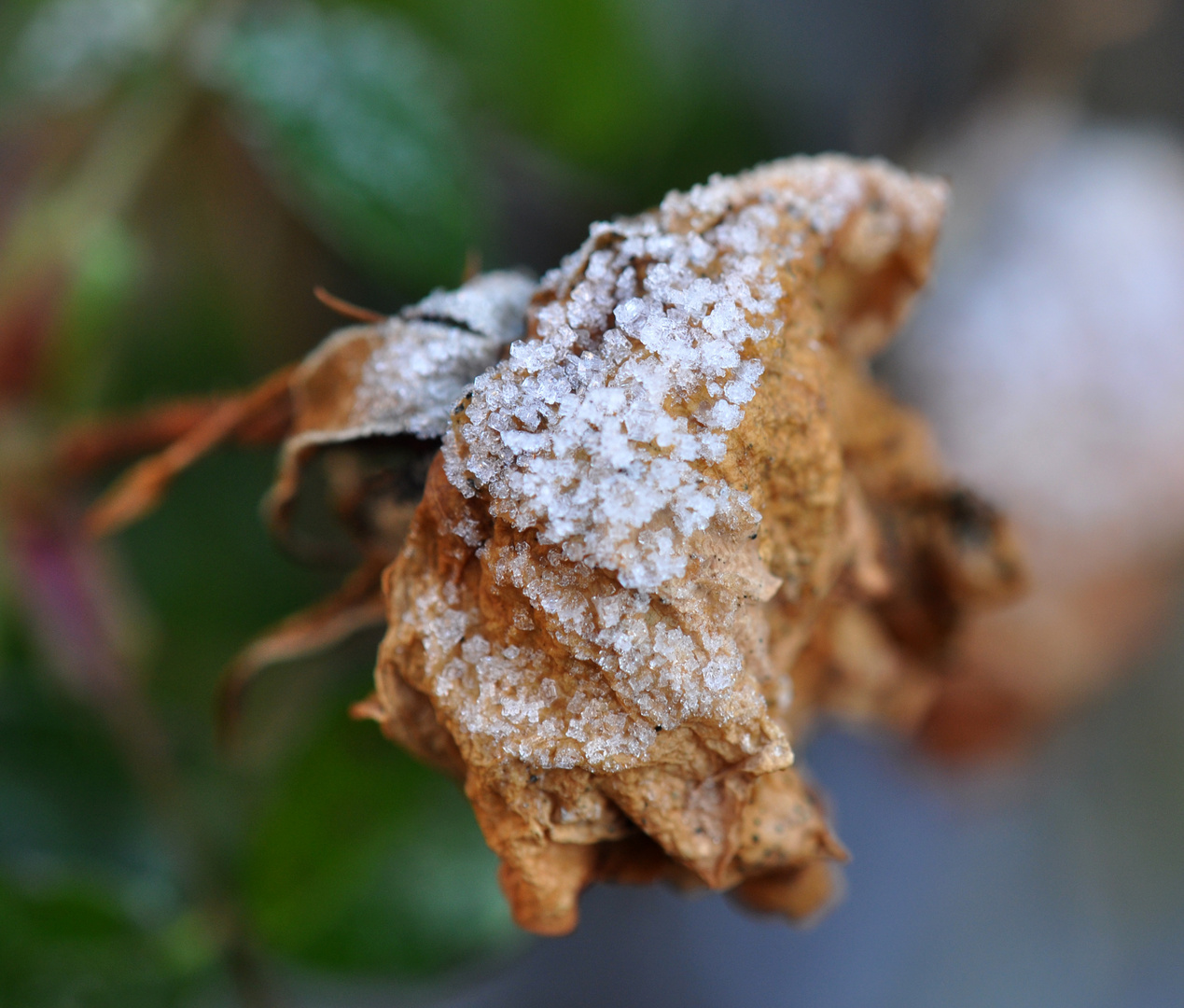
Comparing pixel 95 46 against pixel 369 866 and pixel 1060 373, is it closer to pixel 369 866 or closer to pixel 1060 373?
pixel 369 866

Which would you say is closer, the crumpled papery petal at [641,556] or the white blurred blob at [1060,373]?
the crumpled papery petal at [641,556]

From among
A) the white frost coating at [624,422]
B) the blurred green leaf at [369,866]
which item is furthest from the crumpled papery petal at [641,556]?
the blurred green leaf at [369,866]

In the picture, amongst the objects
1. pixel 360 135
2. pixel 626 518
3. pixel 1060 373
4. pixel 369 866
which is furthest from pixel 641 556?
pixel 1060 373

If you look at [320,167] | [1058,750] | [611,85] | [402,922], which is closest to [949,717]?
[1058,750]

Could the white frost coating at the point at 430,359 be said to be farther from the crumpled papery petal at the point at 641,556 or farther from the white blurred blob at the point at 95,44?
the white blurred blob at the point at 95,44

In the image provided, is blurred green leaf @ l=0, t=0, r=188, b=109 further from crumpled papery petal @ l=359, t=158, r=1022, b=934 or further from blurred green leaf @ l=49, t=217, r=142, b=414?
crumpled papery petal @ l=359, t=158, r=1022, b=934

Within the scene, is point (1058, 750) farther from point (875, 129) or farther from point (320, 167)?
point (320, 167)
